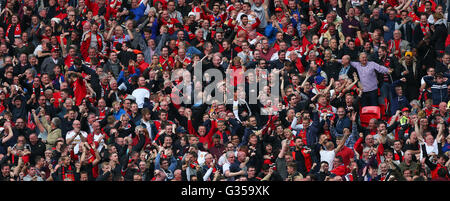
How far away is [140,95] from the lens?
2978cm

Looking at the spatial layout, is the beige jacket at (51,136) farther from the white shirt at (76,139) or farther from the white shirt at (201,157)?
the white shirt at (201,157)

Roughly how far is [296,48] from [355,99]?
192cm

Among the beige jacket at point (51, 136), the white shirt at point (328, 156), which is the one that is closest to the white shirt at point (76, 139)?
the beige jacket at point (51, 136)

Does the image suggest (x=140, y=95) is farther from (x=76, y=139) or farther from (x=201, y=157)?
(x=201, y=157)

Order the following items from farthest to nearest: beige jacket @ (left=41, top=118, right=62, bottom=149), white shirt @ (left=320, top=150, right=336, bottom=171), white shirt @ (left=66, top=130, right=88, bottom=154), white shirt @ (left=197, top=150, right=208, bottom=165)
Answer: beige jacket @ (left=41, top=118, right=62, bottom=149) → white shirt @ (left=66, top=130, right=88, bottom=154) → white shirt @ (left=197, top=150, right=208, bottom=165) → white shirt @ (left=320, top=150, right=336, bottom=171)

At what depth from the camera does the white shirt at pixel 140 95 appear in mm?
29672

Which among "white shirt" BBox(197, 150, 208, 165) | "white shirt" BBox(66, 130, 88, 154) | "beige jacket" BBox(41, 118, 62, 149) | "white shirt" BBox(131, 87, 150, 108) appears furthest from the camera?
"white shirt" BBox(131, 87, 150, 108)

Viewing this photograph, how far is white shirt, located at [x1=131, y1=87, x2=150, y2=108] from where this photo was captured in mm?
29672

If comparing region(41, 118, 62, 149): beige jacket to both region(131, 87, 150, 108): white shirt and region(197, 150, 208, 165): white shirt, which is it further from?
region(197, 150, 208, 165): white shirt

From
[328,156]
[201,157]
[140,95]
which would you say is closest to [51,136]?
[140,95]

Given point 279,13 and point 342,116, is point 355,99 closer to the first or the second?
point 342,116

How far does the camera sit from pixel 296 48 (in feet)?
99.5

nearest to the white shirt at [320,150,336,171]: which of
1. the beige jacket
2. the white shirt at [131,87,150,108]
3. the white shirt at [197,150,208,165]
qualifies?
the white shirt at [197,150,208,165]
